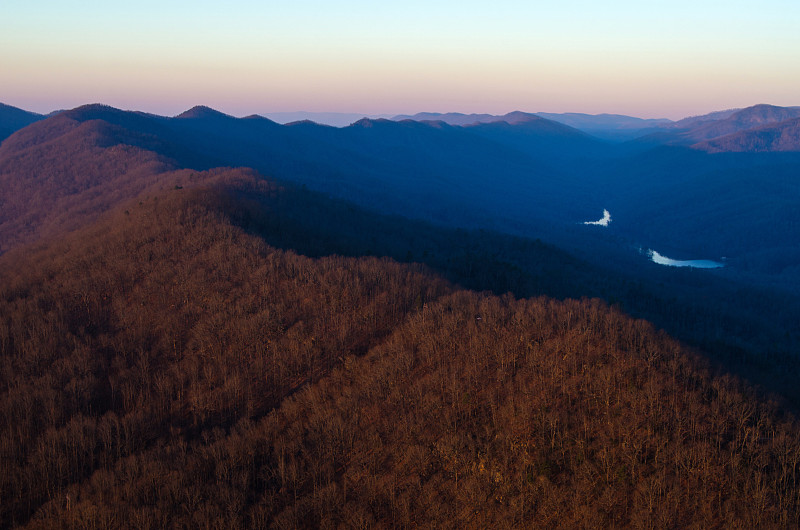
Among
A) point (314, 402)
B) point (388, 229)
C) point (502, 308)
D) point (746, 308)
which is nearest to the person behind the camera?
point (314, 402)

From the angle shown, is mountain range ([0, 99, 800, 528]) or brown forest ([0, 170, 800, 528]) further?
mountain range ([0, 99, 800, 528])

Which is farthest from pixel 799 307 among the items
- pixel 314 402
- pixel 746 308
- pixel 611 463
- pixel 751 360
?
pixel 314 402

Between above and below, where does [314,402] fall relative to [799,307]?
above

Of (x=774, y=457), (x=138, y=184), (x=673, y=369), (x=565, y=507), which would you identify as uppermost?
(x=138, y=184)

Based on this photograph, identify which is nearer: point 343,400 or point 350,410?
point 350,410

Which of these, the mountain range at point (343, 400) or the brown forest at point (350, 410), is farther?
the mountain range at point (343, 400)

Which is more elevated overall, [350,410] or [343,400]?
[343,400]

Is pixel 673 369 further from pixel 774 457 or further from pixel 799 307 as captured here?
pixel 799 307

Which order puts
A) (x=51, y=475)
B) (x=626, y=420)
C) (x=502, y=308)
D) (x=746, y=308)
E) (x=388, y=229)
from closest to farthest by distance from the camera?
(x=626, y=420)
(x=51, y=475)
(x=502, y=308)
(x=746, y=308)
(x=388, y=229)
